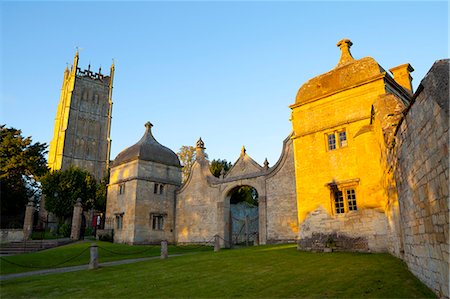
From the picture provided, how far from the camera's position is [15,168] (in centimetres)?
3759

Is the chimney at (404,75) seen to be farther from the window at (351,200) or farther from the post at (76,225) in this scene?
the post at (76,225)

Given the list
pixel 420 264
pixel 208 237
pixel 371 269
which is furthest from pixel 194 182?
pixel 420 264

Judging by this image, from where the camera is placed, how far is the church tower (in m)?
69.5

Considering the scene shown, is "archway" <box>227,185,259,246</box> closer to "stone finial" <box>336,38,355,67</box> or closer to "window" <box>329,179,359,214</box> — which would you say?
"window" <box>329,179,359,214</box>

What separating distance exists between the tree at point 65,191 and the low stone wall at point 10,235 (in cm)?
1217

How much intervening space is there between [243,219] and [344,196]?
18.4m

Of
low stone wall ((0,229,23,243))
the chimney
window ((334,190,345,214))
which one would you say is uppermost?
the chimney

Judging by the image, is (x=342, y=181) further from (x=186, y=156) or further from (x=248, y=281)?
(x=186, y=156)

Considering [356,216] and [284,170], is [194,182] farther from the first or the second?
[356,216]

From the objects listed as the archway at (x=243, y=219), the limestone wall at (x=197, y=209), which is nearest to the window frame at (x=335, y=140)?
the archway at (x=243, y=219)

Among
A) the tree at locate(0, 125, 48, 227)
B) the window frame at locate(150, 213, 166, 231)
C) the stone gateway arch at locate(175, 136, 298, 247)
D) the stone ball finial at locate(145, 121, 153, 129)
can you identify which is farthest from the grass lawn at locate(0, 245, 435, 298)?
the tree at locate(0, 125, 48, 227)

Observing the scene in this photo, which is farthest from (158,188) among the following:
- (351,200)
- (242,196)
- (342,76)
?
(342,76)

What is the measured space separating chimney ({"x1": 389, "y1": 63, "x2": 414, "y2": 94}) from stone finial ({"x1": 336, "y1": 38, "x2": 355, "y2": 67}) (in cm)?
330

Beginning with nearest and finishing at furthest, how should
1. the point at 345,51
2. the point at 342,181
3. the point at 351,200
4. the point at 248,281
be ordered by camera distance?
the point at 248,281, the point at 351,200, the point at 342,181, the point at 345,51
